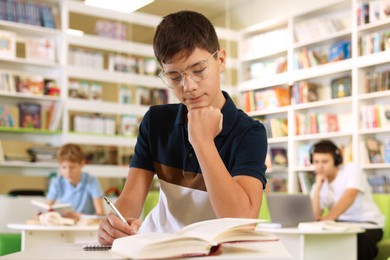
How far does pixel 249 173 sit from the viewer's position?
5.15 ft

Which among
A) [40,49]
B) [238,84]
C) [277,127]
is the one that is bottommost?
[277,127]

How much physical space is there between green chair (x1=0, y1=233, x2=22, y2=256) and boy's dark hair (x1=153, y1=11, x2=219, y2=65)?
345 cm

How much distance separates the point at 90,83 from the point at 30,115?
2.76ft

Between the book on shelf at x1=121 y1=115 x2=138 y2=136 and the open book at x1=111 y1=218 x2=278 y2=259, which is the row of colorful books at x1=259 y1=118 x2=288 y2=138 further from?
the open book at x1=111 y1=218 x2=278 y2=259

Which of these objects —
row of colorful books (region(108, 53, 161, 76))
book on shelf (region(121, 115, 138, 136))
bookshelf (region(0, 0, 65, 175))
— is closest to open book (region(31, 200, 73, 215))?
bookshelf (region(0, 0, 65, 175))

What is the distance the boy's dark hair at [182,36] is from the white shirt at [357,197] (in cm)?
339

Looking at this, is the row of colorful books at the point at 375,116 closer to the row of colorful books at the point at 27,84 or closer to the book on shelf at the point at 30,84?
the row of colorful books at the point at 27,84

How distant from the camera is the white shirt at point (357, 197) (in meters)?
4.80

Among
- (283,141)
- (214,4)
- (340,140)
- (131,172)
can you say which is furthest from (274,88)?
(131,172)

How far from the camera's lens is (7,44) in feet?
21.5

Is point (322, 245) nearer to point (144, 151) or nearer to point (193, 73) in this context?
point (144, 151)

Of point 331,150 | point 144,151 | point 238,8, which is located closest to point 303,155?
point 331,150

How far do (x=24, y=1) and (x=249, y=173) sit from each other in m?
5.77

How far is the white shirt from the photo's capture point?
15.7 feet
